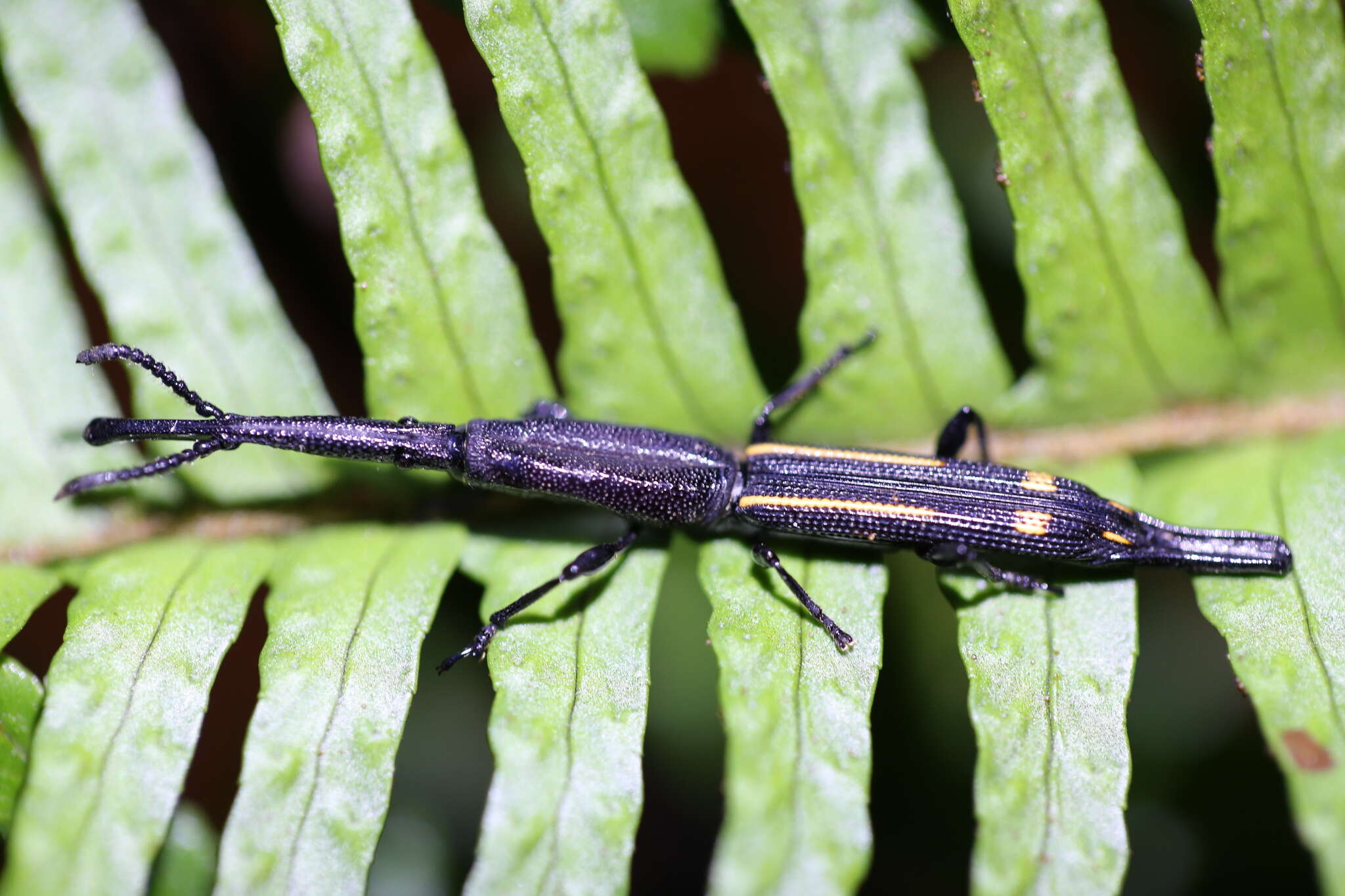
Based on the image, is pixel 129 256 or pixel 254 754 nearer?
pixel 254 754

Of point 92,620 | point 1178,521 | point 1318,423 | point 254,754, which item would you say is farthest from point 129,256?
point 1318,423

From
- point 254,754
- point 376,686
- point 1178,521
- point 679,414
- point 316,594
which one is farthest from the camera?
point 679,414

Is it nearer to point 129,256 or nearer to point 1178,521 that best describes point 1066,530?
point 1178,521

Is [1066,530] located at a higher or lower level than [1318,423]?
lower

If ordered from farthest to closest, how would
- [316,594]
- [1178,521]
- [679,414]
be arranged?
[679,414], [1178,521], [316,594]

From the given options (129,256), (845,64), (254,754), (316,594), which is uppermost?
(845,64)

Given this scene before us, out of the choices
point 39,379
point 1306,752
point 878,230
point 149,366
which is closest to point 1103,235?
point 878,230
